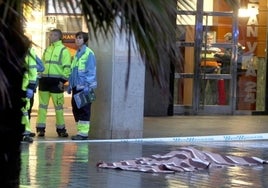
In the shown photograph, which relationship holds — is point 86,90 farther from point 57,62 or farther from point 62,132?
point 62,132

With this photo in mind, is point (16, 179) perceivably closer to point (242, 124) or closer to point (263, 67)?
point (242, 124)

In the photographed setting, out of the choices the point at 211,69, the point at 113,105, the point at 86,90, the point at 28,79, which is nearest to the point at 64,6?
the point at 28,79

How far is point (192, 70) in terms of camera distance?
59.2 ft

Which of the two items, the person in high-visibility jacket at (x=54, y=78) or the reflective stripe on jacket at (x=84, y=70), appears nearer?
the reflective stripe on jacket at (x=84, y=70)

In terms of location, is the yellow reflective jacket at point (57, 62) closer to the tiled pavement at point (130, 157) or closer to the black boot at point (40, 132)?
the black boot at point (40, 132)

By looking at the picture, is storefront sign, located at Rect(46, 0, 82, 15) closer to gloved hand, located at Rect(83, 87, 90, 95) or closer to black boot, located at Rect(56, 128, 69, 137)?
gloved hand, located at Rect(83, 87, 90, 95)

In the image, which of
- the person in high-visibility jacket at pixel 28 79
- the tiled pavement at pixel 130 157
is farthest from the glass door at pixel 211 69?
the person in high-visibility jacket at pixel 28 79

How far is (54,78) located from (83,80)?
61cm

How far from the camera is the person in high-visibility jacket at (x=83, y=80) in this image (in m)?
12.2

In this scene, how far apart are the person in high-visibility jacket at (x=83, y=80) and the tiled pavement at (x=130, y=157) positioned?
1.07ft

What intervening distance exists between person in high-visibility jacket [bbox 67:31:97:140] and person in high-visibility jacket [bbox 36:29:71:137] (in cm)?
29

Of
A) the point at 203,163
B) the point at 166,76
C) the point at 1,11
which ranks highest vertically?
the point at 1,11

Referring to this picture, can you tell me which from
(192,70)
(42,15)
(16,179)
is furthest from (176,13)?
(192,70)

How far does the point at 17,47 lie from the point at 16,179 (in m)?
2.08
